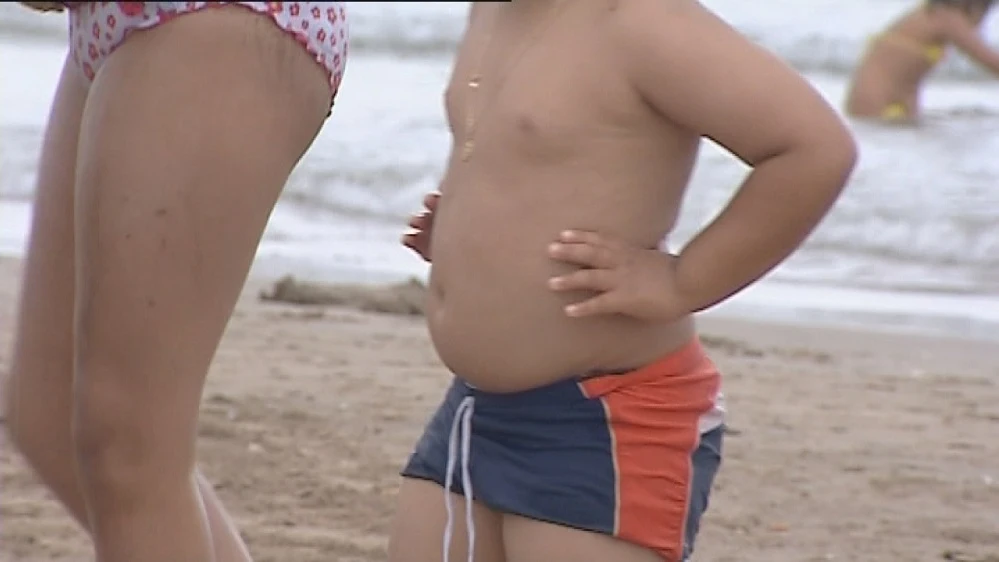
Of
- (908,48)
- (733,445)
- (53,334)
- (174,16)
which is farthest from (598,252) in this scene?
(908,48)

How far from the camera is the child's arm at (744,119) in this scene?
211 cm

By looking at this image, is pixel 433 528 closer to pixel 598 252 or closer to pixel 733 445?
pixel 598 252

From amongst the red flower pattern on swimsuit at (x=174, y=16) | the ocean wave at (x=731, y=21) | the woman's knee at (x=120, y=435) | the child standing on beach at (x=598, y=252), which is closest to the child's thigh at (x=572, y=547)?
the child standing on beach at (x=598, y=252)

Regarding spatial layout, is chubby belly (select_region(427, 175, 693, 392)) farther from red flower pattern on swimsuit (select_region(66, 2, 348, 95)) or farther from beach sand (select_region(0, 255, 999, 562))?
beach sand (select_region(0, 255, 999, 562))

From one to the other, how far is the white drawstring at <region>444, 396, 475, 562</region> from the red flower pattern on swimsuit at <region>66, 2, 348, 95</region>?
460mm

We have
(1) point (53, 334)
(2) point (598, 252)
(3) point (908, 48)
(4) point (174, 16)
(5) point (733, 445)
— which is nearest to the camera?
(4) point (174, 16)

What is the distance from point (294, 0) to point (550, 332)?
0.52 meters

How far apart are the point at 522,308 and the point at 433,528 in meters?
0.35

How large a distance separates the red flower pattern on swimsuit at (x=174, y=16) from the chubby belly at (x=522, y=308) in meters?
0.26

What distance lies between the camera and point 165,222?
206 centimetres

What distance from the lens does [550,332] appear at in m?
2.25

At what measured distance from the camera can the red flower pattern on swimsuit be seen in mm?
2066

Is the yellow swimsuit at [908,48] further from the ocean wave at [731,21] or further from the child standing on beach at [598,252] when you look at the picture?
the child standing on beach at [598,252]

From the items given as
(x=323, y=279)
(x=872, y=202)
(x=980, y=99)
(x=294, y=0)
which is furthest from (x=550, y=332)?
(x=980, y=99)
